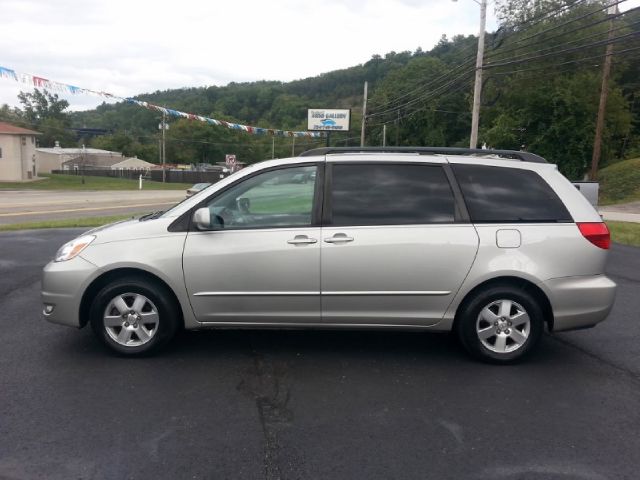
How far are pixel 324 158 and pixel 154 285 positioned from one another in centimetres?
176

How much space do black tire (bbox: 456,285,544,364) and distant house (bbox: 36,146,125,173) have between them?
8076 centimetres

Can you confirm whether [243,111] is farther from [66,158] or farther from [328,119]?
[328,119]

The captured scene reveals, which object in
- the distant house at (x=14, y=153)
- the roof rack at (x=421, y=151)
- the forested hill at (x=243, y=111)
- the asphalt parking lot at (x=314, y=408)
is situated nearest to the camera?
the asphalt parking lot at (x=314, y=408)

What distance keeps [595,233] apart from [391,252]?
67.0 inches

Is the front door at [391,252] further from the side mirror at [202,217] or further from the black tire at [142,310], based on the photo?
the black tire at [142,310]

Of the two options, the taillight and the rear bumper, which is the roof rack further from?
the rear bumper

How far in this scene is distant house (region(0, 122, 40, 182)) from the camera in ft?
161

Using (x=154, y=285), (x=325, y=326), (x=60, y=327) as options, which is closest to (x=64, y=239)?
(x=60, y=327)

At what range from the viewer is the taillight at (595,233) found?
465 centimetres

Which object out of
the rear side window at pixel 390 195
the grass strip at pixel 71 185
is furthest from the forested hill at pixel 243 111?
the rear side window at pixel 390 195

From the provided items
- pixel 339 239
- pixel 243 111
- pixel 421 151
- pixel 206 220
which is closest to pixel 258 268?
pixel 206 220

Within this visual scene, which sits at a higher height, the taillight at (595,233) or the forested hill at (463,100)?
the forested hill at (463,100)

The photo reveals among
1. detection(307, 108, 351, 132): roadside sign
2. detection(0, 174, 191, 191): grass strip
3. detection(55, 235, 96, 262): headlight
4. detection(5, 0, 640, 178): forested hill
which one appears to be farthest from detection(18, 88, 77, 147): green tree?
detection(55, 235, 96, 262): headlight

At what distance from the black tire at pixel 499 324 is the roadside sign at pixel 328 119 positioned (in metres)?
36.4
